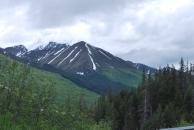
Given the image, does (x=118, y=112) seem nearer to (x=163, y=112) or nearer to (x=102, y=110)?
(x=102, y=110)

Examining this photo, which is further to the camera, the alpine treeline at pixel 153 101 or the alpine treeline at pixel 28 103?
the alpine treeline at pixel 153 101

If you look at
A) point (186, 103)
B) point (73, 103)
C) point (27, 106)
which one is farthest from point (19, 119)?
point (186, 103)

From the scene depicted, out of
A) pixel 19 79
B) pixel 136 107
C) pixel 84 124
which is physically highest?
pixel 136 107

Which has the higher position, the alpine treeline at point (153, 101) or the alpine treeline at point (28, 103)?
the alpine treeline at point (153, 101)

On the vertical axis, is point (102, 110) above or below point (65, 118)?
above

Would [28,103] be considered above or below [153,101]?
below

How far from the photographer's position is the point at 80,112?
39.1 ft

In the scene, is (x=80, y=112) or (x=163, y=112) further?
(x=163, y=112)

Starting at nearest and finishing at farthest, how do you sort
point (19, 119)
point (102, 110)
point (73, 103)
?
point (19, 119) → point (73, 103) → point (102, 110)

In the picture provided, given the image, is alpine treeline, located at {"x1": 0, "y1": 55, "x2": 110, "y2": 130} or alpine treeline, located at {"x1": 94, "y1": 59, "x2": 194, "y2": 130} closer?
alpine treeline, located at {"x1": 0, "y1": 55, "x2": 110, "y2": 130}

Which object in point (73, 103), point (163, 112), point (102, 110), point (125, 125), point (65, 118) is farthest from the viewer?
point (102, 110)

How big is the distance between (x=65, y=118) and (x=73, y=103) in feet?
3.01

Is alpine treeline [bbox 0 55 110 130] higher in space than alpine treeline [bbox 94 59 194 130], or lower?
lower

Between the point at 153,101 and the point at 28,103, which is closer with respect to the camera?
the point at 28,103
